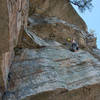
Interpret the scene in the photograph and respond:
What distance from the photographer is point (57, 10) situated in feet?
48.1

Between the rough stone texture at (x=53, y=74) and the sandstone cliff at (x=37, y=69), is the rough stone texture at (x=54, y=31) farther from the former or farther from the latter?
the rough stone texture at (x=53, y=74)

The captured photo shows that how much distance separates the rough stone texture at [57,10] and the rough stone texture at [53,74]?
21.6ft

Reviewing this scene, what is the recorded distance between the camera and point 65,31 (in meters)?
11.1

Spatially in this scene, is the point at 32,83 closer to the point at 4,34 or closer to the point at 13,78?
the point at 13,78

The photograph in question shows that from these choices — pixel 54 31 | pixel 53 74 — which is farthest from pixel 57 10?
pixel 53 74

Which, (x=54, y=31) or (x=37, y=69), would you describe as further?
(x=54, y=31)

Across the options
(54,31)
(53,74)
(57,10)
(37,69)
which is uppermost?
(57,10)

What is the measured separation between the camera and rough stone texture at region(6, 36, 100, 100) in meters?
5.29

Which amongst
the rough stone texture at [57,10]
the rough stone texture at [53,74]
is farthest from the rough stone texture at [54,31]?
the rough stone texture at [53,74]

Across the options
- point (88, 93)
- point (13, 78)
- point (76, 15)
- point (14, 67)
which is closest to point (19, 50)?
point (14, 67)

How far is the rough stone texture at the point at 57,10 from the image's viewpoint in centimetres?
1370

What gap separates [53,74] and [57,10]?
31.5 feet

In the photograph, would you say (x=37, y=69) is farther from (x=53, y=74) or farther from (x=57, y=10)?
(x=57, y=10)

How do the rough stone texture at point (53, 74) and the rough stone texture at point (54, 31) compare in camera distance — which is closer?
the rough stone texture at point (53, 74)
